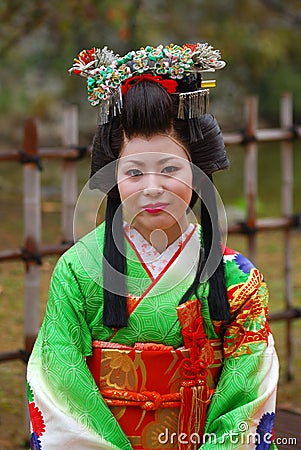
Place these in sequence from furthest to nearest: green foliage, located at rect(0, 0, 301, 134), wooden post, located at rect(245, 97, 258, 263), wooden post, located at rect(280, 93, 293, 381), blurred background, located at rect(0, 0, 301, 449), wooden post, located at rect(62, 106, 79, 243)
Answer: green foliage, located at rect(0, 0, 301, 134)
blurred background, located at rect(0, 0, 301, 449)
wooden post, located at rect(280, 93, 293, 381)
wooden post, located at rect(245, 97, 258, 263)
wooden post, located at rect(62, 106, 79, 243)

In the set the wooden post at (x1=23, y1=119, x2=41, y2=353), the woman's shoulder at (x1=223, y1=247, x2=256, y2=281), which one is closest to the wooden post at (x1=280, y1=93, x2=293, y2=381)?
the wooden post at (x1=23, y1=119, x2=41, y2=353)

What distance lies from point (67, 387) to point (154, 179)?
1.87 ft

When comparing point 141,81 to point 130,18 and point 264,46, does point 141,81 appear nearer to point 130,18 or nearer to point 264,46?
point 130,18

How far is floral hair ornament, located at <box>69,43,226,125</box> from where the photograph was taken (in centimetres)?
210

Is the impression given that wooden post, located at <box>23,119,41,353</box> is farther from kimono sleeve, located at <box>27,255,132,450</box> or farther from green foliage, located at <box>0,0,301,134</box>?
green foliage, located at <box>0,0,301,134</box>

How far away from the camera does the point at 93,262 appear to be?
2.20 metres

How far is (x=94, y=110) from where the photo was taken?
12875mm

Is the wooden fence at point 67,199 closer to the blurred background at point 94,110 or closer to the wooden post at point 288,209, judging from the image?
the wooden post at point 288,209

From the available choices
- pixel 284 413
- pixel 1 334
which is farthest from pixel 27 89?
pixel 284 413

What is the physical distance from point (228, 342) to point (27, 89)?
11382mm

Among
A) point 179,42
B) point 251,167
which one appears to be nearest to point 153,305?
point 251,167

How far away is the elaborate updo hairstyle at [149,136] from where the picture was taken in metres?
2.09

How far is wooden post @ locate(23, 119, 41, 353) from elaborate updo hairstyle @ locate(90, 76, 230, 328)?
1537 millimetres

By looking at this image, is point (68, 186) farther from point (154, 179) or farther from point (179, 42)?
point (179, 42)
